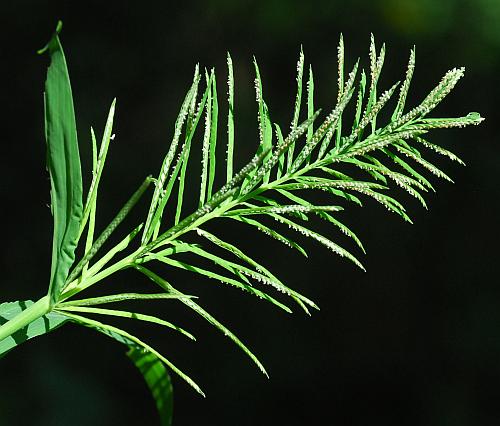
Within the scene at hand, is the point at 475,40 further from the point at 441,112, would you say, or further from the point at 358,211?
the point at 358,211

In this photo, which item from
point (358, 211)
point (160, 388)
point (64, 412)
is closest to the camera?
point (160, 388)

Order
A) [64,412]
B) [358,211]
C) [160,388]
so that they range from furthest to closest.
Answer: [358,211] → [64,412] → [160,388]

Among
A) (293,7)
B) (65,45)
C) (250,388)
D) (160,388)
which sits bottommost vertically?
(160,388)

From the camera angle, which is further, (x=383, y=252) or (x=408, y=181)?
(x=383, y=252)

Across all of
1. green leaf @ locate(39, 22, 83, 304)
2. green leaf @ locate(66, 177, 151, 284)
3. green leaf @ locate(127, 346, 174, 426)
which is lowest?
Result: green leaf @ locate(127, 346, 174, 426)

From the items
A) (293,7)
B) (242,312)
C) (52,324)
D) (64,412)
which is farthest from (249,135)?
(52,324)
